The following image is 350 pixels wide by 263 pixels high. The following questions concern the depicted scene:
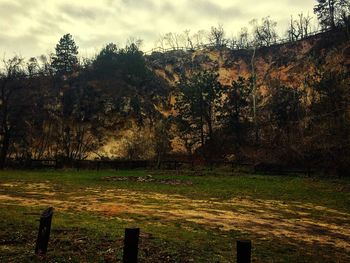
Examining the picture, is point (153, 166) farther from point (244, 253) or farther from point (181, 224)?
point (244, 253)

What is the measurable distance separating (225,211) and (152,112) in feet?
162

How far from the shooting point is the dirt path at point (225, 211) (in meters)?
13.2

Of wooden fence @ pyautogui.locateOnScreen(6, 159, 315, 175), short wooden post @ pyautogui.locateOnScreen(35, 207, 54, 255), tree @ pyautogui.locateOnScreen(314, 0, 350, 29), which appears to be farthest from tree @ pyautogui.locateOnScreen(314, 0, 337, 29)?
short wooden post @ pyautogui.locateOnScreen(35, 207, 54, 255)

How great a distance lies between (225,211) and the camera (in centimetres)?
1711

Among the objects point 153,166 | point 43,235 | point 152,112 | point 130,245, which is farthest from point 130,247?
point 152,112

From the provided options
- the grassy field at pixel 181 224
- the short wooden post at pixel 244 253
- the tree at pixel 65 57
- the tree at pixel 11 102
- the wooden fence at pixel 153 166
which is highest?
the tree at pixel 65 57

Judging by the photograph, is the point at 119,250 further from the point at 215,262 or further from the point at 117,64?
the point at 117,64

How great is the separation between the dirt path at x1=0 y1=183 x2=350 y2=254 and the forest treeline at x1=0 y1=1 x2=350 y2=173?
25.2 meters

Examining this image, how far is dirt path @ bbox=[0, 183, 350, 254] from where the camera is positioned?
1321 cm

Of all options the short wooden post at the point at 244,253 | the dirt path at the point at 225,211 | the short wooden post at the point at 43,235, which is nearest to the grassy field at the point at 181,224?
the dirt path at the point at 225,211

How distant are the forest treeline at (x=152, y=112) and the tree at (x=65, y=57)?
0.22m

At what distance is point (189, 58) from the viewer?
84500 mm

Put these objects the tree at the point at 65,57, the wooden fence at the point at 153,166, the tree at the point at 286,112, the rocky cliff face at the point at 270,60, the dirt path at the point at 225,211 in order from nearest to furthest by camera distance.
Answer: the dirt path at the point at 225,211 → the wooden fence at the point at 153,166 → the tree at the point at 286,112 → the rocky cliff face at the point at 270,60 → the tree at the point at 65,57

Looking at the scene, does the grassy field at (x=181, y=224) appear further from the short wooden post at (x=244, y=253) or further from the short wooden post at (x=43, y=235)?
the short wooden post at (x=244, y=253)
